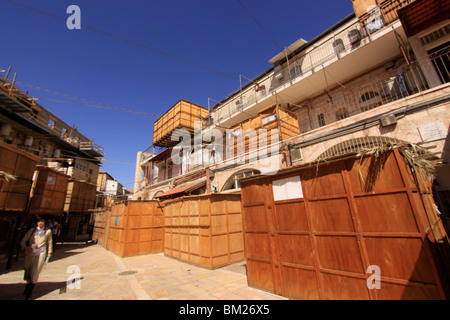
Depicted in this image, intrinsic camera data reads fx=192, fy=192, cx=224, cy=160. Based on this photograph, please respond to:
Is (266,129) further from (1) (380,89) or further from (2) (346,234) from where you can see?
(2) (346,234)

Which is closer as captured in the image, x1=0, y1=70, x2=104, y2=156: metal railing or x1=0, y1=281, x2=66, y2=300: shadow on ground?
x1=0, y1=281, x2=66, y2=300: shadow on ground

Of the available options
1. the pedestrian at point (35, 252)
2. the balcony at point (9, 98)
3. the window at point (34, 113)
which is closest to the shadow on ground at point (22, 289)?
the pedestrian at point (35, 252)

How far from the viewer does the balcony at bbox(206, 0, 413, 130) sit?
28.9 ft

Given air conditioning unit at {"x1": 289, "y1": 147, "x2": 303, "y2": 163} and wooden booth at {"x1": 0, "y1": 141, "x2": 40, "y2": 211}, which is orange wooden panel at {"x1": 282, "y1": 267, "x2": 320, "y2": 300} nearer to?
air conditioning unit at {"x1": 289, "y1": 147, "x2": 303, "y2": 163}

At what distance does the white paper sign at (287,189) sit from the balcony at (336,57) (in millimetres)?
8263

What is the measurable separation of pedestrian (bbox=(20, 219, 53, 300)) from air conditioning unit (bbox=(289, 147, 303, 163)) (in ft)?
29.6

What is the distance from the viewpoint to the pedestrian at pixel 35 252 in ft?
16.4

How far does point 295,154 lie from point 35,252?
31.3ft

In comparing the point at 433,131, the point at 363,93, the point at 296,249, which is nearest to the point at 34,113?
the point at 296,249

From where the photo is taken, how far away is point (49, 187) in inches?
447

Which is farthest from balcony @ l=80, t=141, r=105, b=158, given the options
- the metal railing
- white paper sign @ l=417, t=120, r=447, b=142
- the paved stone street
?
white paper sign @ l=417, t=120, r=447, b=142

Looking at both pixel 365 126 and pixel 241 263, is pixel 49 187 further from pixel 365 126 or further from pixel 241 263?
pixel 365 126

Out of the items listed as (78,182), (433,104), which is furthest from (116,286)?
(78,182)

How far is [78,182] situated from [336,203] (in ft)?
74.2
